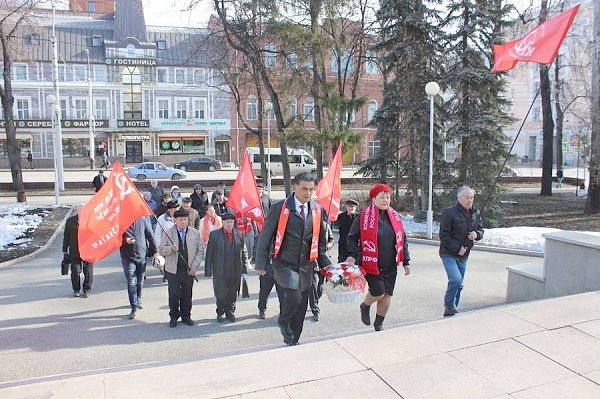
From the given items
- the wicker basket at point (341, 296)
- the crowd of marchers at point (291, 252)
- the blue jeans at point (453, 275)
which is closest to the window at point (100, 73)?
the crowd of marchers at point (291, 252)

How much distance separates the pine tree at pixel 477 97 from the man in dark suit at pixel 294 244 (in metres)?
13.7

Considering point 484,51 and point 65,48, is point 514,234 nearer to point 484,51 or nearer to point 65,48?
point 484,51

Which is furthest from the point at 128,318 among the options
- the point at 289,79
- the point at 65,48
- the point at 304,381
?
the point at 65,48

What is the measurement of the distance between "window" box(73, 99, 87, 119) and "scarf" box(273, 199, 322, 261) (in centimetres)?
5261

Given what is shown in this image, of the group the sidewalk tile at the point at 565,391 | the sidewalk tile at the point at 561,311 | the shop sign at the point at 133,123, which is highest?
the shop sign at the point at 133,123

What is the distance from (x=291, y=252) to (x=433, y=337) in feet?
5.22

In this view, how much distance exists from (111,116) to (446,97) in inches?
1632

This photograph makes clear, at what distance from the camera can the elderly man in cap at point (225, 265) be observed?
729 cm

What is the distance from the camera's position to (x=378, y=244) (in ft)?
18.1

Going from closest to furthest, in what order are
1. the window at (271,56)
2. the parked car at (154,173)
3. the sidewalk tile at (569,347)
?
the sidewalk tile at (569,347), the window at (271,56), the parked car at (154,173)

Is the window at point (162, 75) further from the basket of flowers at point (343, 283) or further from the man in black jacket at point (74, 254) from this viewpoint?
the basket of flowers at point (343, 283)

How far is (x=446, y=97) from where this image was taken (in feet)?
67.3

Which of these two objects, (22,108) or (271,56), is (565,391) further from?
(22,108)

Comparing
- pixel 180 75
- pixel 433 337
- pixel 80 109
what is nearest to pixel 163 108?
pixel 180 75
